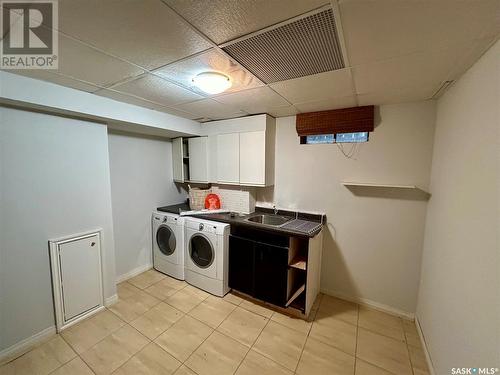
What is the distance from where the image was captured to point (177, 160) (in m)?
3.31

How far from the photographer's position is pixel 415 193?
2020mm

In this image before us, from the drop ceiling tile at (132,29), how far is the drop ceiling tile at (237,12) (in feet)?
0.25

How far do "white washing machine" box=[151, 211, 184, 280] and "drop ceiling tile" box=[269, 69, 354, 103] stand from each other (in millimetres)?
2082

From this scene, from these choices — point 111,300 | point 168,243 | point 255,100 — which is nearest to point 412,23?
point 255,100

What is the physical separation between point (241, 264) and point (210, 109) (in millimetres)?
1941

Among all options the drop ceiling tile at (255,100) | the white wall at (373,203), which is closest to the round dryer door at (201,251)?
the white wall at (373,203)

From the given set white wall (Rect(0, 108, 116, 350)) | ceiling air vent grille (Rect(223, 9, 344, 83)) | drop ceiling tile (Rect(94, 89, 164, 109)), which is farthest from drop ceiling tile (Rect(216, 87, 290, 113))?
white wall (Rect(0, 108, 116, 350))

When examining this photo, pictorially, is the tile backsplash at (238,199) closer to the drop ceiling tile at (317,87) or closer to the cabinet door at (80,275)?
the drop ceiling tile at (317,87)

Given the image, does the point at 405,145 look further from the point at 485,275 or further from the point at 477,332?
the point at 477,332

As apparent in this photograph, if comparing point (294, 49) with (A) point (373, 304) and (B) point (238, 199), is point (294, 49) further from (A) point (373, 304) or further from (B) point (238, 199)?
(A) point (373, 304)

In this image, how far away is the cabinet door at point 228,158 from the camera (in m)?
2.75

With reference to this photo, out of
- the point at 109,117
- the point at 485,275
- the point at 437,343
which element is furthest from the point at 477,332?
the point at 109,117

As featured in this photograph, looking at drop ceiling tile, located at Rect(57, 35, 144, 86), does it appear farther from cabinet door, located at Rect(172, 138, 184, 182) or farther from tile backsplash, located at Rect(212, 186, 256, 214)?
tile backsplash, located at Rect(212, 186, 256, 214)

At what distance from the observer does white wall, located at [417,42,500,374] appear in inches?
38.2
